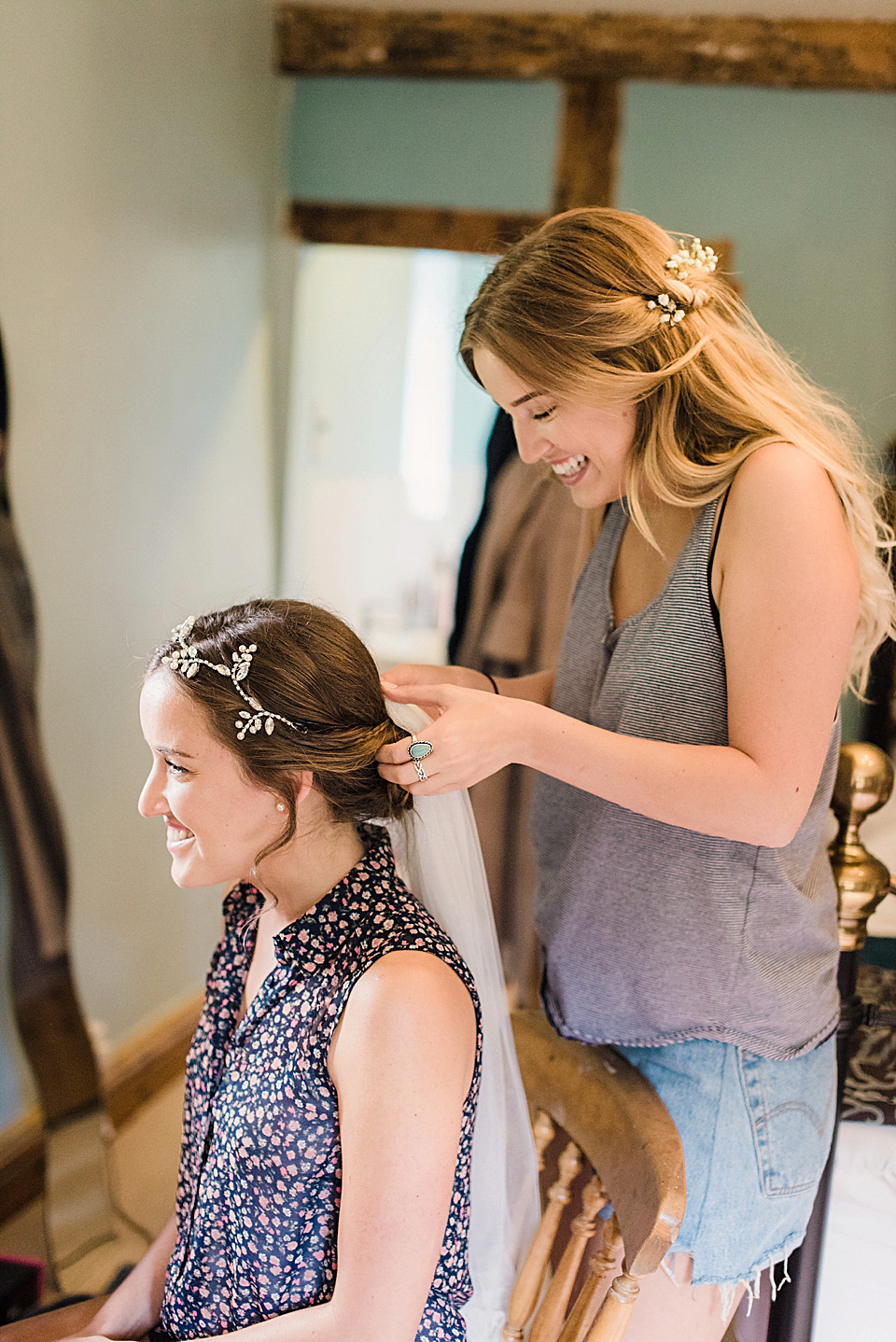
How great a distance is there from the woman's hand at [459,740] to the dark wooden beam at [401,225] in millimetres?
2394

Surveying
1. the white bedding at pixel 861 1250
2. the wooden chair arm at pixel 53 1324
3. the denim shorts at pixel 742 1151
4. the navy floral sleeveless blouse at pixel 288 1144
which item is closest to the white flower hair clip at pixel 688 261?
the navy floral sleeveless blouse at pixel 288 1144

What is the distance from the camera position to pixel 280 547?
3395 mm

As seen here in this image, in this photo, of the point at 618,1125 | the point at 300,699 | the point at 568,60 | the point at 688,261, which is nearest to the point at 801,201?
the point at 568,60

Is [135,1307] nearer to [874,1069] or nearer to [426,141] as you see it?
[874,1069]

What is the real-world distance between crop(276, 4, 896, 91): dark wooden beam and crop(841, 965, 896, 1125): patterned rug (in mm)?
2429

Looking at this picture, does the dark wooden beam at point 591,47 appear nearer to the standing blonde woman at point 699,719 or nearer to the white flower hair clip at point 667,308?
the standing blonde woman at point 699,719

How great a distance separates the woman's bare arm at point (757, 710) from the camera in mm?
994

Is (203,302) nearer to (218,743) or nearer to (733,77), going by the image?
(733,77)

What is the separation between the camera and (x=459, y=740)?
0.96 meters

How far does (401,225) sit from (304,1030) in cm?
270

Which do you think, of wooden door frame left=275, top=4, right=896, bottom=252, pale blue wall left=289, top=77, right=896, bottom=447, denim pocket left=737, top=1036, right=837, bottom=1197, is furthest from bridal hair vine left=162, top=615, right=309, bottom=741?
pale blue wall left=289, top=77, right=896, bottom=447

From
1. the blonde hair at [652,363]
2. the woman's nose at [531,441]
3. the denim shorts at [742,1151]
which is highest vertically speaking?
the blonde hair at [652,363]

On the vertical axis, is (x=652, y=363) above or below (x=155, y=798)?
above

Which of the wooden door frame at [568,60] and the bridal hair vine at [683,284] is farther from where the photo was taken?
the wooden door frame at [568,60]
